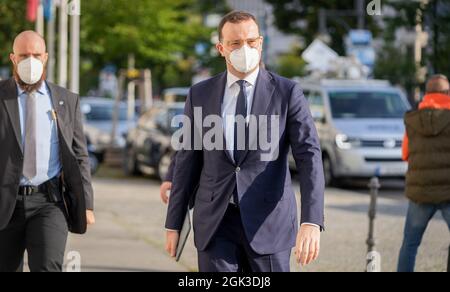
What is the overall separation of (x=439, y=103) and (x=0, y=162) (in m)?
3.70

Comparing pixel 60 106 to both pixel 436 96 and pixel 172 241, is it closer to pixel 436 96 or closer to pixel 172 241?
pixel 172 241

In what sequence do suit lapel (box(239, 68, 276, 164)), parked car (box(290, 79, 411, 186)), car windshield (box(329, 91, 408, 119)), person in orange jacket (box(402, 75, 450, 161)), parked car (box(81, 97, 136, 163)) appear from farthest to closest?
1. parked car (box(81, 97, 136, 163))
2. car windshield (box(329, 91, 408, 119))
3. parked car (box(290, 79, 411, 186))
4. person in orange jacket (box(402, 75, 450, 161))
5. suit lapel (box(239, 68, 276, 164))

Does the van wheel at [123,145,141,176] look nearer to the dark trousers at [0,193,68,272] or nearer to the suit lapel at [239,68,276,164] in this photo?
the dark trousers at [0,193,68,272]

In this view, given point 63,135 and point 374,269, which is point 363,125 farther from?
point 63,135

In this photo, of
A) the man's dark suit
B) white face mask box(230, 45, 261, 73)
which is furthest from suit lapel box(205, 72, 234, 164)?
the man's dark suit

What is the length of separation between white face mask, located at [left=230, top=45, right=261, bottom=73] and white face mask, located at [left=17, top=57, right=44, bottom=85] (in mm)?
1589

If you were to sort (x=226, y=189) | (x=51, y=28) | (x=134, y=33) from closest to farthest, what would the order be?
(x=226, y=189)
(x=51, y=28)
(x=134, y=33)

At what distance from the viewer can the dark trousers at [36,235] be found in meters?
5.93

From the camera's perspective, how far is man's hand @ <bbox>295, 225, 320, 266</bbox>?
15.2 ft

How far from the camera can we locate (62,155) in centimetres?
609

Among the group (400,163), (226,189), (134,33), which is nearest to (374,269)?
(226,189)

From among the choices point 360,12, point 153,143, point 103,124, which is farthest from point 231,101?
point 360,12

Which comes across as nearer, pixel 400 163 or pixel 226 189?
pixel 226 189
